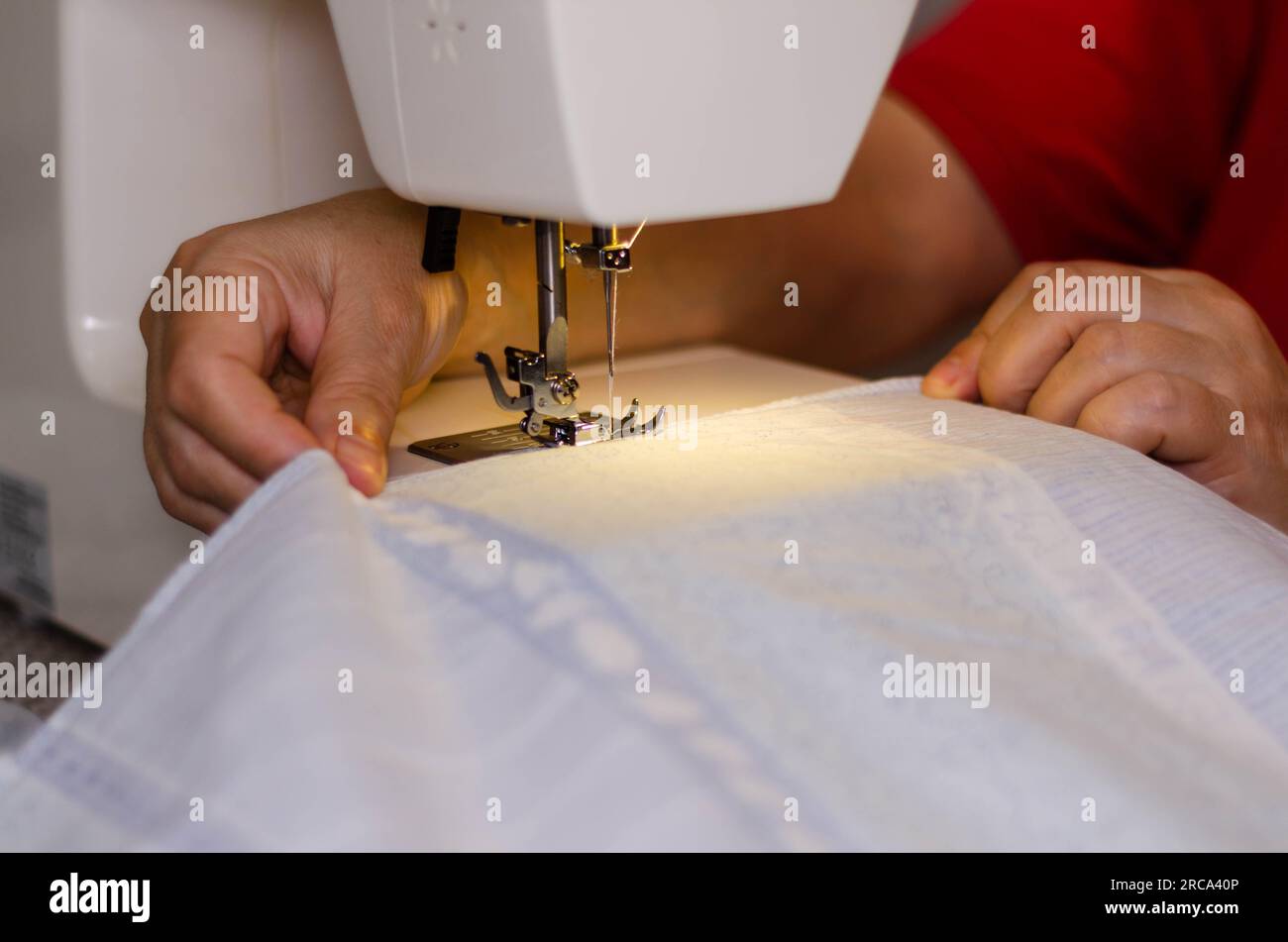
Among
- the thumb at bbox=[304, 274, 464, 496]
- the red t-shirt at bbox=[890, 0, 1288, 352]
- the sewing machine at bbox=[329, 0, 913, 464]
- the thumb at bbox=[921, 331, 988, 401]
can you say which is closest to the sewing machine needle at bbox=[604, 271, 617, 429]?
the sewing machine at bbox=[329, 0, 913, 464]

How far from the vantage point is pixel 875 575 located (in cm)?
55

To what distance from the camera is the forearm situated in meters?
1.00

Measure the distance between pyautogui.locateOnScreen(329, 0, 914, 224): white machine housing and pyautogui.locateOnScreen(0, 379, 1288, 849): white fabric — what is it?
136 mm

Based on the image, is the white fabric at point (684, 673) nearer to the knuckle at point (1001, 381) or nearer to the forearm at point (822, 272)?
the knuckle at point (1001, 381)

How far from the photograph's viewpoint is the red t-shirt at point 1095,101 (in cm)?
123

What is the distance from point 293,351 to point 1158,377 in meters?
0.48

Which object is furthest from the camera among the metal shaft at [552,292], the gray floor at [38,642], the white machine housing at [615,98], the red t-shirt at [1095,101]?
the red t-shirt at [1095,101]

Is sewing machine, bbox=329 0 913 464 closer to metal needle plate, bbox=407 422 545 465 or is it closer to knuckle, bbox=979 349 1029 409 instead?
metal needle plate, bbox=407 422 545 465

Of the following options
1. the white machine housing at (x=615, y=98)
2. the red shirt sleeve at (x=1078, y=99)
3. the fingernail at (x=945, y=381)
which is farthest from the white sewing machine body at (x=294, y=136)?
the red shirt sleeve at (x=1078, y=99)

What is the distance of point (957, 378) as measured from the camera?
33.0 inches

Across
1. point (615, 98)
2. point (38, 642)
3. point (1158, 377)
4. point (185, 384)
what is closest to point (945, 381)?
point (1158, 377)
